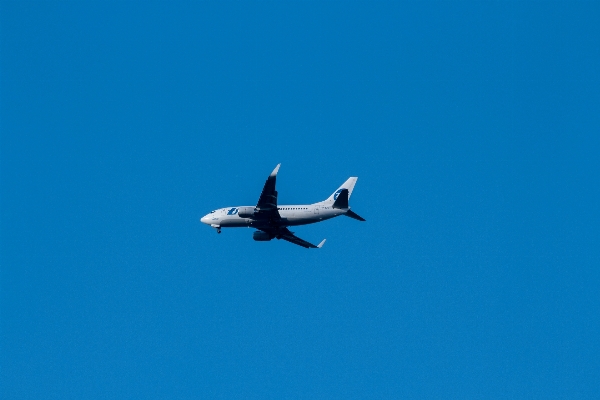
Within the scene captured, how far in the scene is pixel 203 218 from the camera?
101938mm

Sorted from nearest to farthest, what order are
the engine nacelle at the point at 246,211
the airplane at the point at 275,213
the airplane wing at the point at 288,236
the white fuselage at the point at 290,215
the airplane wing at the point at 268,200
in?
1. the airplane wing at the point at 268,200
2. the airplane at the point at 275,213
3. the white fuselage at the point at 290,215
4. the engine nacelle at the point at 246,211
5. the airplane wing at the point at 288,236

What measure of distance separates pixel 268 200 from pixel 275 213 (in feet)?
7.75

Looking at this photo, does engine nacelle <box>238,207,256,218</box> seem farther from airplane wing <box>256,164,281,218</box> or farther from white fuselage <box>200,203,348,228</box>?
white fuselage <box>200,203,348,228</box>

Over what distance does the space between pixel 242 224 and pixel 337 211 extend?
12.8 meters

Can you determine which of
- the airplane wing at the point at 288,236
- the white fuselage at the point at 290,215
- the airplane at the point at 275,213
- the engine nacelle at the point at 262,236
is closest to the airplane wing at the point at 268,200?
the airplane at the point at 275,213

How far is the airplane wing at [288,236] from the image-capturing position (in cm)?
9800

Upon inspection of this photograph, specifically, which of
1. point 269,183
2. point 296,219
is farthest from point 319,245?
point 269,183

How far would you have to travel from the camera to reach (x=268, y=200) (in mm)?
90125

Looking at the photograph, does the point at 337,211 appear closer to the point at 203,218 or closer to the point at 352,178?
the point at 352,178

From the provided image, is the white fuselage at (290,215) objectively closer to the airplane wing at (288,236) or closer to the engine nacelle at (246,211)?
the engine nacelle at (246,211)

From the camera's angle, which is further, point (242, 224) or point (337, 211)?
point (242, 224)

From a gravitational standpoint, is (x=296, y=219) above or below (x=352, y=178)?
below

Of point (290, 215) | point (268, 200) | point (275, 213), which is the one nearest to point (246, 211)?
point (275, 213)

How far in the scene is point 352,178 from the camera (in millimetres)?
97375
